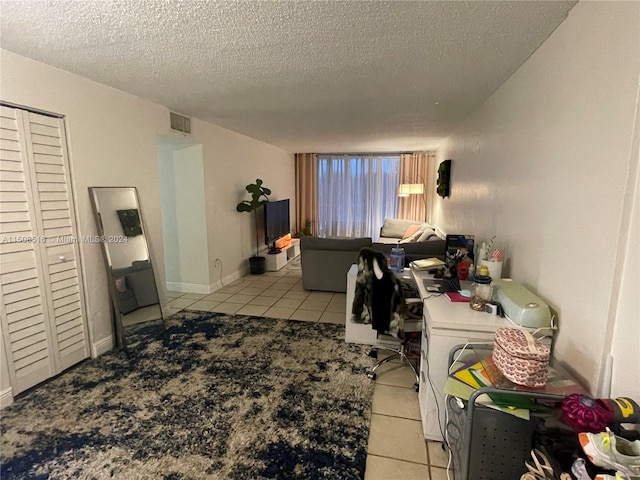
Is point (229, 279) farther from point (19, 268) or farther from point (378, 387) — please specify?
point (378, 387)

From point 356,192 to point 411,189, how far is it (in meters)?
1.34

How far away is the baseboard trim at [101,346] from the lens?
277 centimetres

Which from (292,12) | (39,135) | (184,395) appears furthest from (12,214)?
(292,12)

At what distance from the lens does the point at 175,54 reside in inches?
81.0

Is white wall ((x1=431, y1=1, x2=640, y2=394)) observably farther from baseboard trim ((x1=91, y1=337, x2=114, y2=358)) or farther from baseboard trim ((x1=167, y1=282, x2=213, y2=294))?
baseboard trim ((x1=167, y1=282, x2=213, y2=294))

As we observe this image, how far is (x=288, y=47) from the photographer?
1957mm

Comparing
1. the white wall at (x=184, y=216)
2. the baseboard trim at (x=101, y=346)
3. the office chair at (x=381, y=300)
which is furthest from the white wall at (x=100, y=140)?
the office chair at (x=381, y=300)

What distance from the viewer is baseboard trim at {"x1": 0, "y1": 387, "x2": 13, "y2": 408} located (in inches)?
82.6

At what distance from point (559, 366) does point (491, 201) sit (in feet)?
5.08

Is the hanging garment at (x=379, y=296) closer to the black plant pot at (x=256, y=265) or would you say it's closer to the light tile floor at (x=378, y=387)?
the light tile floor at (x=378, y=387)

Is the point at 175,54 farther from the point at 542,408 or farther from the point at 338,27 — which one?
the point at 542,408

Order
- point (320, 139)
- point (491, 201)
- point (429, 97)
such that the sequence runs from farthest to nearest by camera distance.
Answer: point (320, 139) < point (429, 97) < point (491, 201)

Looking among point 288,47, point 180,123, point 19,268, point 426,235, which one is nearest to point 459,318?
point 288,47

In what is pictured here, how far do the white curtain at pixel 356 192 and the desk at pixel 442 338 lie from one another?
5854 mm
